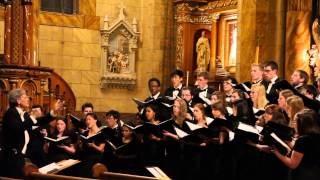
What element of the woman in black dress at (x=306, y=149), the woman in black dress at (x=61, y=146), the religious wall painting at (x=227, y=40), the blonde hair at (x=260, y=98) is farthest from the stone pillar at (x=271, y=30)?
the woman in black dress at (x=306, y=149)

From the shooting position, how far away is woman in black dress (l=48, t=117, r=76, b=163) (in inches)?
364

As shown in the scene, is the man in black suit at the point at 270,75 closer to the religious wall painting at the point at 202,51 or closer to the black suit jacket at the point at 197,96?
the black suit jacket at the point at 197,96

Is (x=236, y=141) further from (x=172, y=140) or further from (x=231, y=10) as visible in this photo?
(x=231, y=10)

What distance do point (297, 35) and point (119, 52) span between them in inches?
169

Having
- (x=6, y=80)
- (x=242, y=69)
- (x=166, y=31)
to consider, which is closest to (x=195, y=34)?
(x=166, y=31)

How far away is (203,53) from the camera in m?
16.3

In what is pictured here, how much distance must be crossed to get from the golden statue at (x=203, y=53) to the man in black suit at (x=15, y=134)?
8.42 metres

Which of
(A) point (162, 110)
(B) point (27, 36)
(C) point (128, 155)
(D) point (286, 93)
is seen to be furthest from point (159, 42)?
(D) point (286, 93)

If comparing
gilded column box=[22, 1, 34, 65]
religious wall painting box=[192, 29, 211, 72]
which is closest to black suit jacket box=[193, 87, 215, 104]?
gilded column box=[22, 1, 34, 65]

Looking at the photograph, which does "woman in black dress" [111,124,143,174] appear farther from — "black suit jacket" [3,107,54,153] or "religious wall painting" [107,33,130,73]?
"religious wall painting" [107,33,130,73]

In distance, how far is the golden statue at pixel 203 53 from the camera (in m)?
16.3

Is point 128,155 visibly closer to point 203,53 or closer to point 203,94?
point 203,94

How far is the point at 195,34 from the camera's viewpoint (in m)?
16.6

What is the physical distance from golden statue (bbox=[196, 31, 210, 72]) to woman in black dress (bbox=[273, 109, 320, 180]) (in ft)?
33.2
